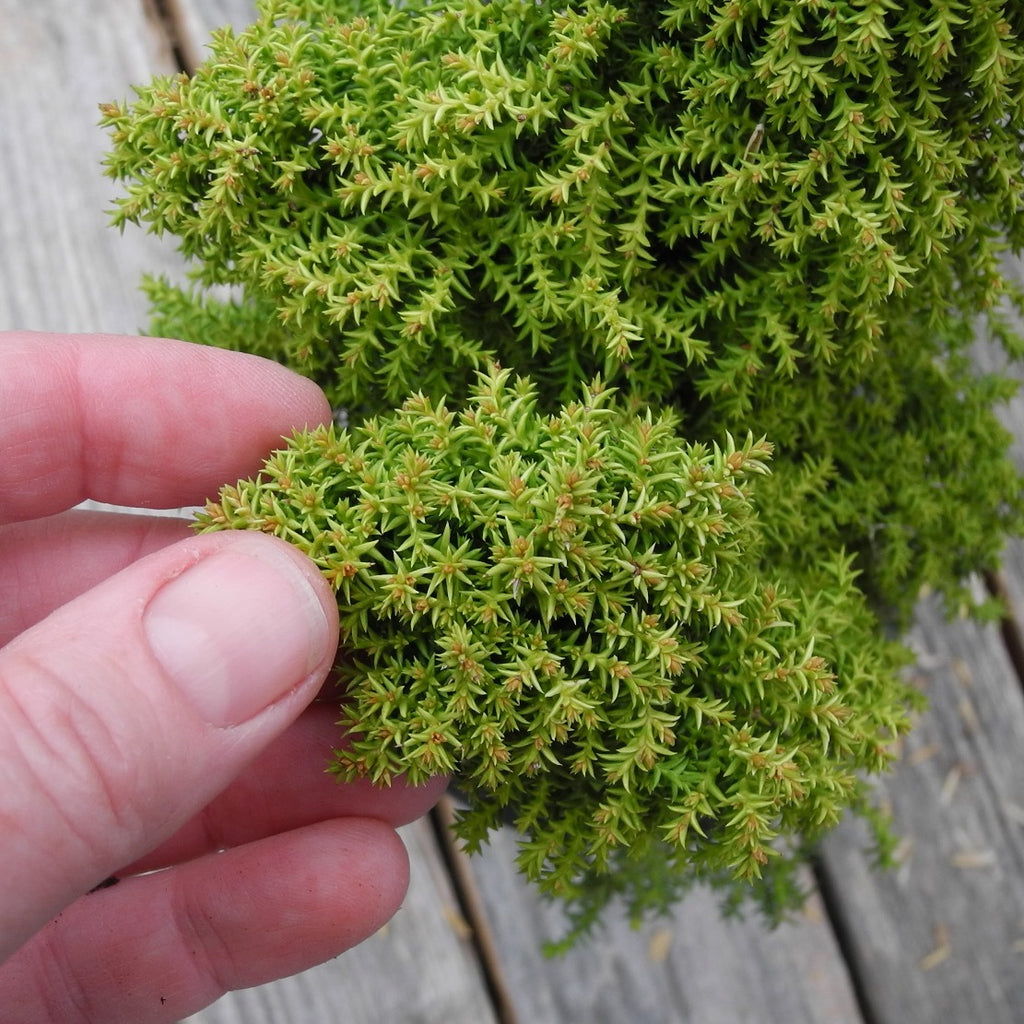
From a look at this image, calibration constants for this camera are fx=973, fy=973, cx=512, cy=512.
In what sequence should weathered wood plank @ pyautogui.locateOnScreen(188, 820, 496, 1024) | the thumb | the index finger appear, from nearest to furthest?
the thumb, the index finger, weathered wood plank @ pyautogui.locateOnScreen(188, 820, 496, 1024)

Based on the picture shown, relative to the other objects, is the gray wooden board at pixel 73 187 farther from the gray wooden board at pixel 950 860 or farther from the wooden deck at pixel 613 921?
the gray wooden board at pixel 950 860

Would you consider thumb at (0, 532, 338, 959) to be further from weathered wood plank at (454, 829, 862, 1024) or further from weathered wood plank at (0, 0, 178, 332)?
weathered wood plank at (0, 0, 178, 332)

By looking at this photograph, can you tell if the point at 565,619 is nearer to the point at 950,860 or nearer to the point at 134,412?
the point at 134,412

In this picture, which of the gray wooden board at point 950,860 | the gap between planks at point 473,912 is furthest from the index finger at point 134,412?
the gray wooden board at point 950,860

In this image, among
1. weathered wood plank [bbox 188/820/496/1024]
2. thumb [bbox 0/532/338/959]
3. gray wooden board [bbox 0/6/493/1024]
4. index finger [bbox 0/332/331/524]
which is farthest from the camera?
gray wooden board [bbox 0/6/493/1024]

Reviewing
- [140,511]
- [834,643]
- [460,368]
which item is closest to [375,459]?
[460,368]

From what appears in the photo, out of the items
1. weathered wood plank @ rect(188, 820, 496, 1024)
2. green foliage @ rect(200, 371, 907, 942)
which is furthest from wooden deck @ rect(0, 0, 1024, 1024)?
green foliage @ rect(200, 371, 907, 942)

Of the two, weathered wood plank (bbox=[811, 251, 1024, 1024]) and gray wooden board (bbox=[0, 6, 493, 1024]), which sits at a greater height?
gray wooden board (bbox=[0, 6, 493, 1024])

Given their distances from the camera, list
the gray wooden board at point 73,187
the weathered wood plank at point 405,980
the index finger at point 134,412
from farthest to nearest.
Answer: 1. the gray wooden board at point 73,187
2. the weathered wood plank at point 405,980
3. the index finger at point 134,412
